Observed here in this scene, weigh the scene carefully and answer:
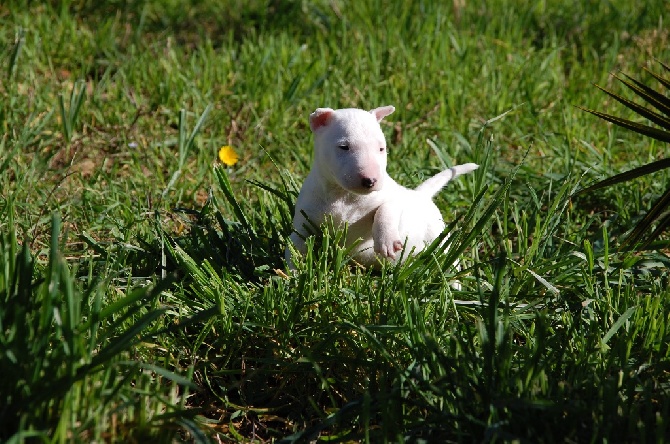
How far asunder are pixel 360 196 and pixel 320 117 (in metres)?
0.30

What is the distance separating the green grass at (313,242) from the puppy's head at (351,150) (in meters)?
0.24

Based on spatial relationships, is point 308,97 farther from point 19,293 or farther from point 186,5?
point 19,293

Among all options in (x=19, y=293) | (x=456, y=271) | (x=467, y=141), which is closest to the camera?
(x=19, y=293)

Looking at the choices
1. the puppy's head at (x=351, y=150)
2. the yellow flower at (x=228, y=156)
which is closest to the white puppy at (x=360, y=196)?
the puppy's head at (x=351, y=150)

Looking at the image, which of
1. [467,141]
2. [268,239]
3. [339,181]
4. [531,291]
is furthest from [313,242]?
[467,141]

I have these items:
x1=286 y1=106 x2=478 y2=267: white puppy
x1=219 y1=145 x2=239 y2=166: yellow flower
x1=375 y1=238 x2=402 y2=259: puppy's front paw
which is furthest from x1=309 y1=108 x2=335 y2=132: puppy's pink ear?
x1=219 y1=145 x2=239 y2=166: yellow flower

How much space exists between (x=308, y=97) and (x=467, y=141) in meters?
0.91

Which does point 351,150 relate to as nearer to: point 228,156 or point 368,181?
point 368,181

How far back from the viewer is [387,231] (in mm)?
2994

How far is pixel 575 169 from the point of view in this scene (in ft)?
13.7

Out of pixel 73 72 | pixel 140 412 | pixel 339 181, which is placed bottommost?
pixel 73 72

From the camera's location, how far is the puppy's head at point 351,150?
284 centimetres

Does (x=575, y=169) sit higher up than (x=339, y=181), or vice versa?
(x=339, y=181)

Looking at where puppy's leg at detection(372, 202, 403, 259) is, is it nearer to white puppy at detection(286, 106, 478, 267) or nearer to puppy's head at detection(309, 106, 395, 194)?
white puppy at detection(286, 106, 478, 267)
